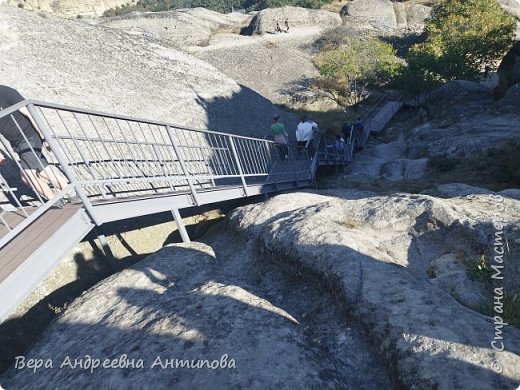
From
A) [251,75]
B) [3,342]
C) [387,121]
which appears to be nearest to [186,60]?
[251,75]

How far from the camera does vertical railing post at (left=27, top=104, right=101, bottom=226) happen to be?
14.1 feet

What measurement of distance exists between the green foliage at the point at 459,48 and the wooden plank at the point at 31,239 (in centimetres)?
2851

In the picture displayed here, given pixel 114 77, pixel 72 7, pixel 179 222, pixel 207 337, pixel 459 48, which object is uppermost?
pixel 72 7

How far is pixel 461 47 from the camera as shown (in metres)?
28.5

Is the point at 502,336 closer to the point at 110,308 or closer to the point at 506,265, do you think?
the point at 506,265

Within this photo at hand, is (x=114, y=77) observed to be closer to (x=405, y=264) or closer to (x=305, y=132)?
(x=305, y=132)

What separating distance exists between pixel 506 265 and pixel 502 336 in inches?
69.2

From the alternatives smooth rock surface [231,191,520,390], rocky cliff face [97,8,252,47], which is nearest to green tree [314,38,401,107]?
rocky cliff face [97,8,252,47]

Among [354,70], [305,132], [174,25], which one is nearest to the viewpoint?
[305,132]

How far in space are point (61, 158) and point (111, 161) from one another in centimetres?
162

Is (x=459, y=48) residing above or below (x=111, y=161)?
below

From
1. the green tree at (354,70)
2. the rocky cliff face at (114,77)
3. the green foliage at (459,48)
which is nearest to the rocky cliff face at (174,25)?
the green tree at (354,70)

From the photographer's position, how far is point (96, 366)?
400 centimetres

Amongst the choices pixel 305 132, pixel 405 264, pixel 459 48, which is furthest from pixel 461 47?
pixel 405 264
